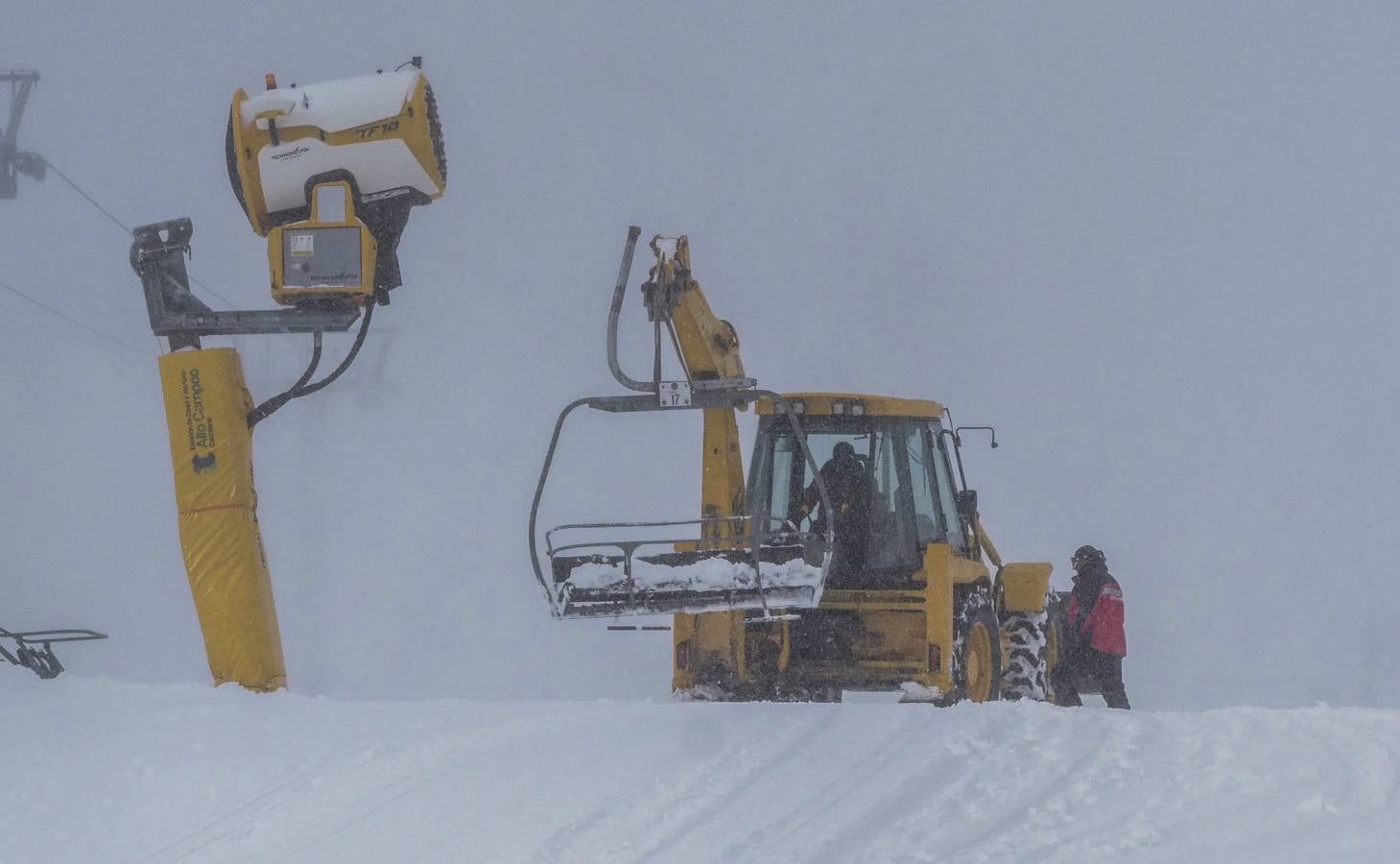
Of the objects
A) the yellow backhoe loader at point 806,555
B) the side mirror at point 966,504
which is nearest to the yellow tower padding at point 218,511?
the yellow backhoe loader at point 806,555

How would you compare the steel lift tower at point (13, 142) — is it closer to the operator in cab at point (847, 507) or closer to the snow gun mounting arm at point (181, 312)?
the snow gun mounting arm at point (181, 312)

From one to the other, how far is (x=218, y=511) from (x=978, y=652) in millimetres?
4633

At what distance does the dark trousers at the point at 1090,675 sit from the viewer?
1250 centimetres

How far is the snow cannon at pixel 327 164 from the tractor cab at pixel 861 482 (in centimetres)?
264

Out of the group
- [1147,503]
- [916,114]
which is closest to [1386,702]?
[1147,503]

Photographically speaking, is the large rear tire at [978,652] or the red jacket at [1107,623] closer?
the large rear tire at [978,652]

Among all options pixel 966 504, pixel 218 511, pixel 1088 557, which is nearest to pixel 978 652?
pixel 966 504

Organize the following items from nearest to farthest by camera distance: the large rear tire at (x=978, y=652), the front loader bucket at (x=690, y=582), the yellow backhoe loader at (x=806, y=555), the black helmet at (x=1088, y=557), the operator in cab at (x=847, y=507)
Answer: the front loader bucket at (x=690, y=582) < the yellow backhoe loader at (x=806, y=555) < the large rear tire at (x=978, y=652) < the operator in cab at (x=847, y=507) < the black helmet at (x=1088, y=557)

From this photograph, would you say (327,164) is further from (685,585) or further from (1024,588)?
(1024,588)

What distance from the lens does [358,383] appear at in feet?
143

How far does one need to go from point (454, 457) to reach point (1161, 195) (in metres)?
34.0

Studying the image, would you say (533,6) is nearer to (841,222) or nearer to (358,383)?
(841,222)

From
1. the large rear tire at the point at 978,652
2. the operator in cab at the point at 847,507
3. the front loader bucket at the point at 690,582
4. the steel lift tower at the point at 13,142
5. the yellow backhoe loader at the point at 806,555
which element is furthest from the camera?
the steel lift tower at the point at 13,142

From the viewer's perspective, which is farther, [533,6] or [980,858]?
[533,6]
